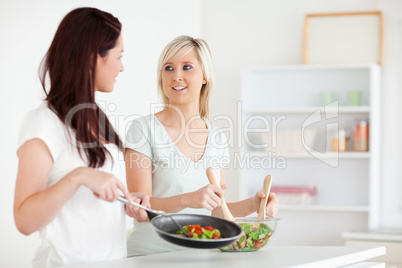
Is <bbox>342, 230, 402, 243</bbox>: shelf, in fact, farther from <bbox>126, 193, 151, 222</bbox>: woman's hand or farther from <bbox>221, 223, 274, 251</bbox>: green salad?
<bbox>126, 193, 151, 222</bbox>: woman's hand

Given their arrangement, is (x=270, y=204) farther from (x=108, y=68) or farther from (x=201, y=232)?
(x=108, y=68)

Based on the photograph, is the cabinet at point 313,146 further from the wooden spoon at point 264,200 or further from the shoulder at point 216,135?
the wooden spoon at point 264,200

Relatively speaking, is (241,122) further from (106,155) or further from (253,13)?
(106,155)

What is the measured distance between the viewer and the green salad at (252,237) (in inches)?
67.8

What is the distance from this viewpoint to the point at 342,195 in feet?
14.4

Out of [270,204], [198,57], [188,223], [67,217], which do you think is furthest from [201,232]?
[198,57]

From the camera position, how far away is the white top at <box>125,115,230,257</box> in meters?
1.98

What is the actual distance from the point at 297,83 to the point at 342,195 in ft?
3.14

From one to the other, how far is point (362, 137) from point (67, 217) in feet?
10.2

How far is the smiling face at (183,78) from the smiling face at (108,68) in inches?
21.4

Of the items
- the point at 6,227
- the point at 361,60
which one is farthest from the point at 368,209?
the point at 6,227

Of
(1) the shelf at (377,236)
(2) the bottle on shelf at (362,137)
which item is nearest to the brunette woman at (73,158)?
(1) the shelf at (377,236)

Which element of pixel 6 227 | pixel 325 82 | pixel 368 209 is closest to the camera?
pixel 6 227

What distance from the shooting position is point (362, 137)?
417 centimetres
